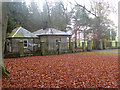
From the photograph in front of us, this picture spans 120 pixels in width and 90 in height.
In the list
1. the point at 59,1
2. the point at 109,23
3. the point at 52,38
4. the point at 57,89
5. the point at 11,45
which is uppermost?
the point at 109,23

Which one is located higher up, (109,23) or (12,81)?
(109,23)

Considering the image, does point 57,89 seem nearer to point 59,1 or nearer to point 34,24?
point 59,1

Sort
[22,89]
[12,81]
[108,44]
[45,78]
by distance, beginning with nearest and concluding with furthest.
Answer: [22,89]
[12,81]
[45,78]
[108,44]

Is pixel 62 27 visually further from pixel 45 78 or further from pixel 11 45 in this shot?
pixel 45 78

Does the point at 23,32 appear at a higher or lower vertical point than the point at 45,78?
higher

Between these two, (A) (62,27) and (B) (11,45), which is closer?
(B) (11,45)

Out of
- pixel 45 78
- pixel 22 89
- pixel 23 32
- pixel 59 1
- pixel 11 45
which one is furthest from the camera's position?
pixel 23 32

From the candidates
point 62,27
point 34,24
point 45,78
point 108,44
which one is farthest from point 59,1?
point 108,44

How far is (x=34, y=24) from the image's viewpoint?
971 inches

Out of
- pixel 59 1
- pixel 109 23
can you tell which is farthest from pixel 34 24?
pixel 109 23

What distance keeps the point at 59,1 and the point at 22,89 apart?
6.70 meters

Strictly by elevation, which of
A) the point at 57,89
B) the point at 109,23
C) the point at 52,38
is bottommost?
the point at 57,89

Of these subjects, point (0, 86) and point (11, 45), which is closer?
point (0, 86)

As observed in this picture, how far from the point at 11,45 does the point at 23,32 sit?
2.83 meters
